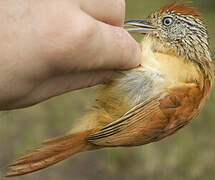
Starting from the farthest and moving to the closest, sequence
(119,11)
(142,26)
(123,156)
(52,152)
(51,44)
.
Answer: (123,156) → (142,26) → (52,152) → (119,11) → (51,44)

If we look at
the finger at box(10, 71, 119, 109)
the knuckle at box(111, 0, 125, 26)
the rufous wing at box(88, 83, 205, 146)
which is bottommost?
the rufous wing at box(88, 83, 205, 146)

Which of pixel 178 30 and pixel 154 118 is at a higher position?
pixel 178 30

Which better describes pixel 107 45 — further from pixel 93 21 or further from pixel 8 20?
pixel 8 20

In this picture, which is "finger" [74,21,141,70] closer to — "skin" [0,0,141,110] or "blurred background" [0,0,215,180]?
"skin" [0,0,141,110]

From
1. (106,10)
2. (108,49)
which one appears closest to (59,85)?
(108,49)

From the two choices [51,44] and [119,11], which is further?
[119,11]

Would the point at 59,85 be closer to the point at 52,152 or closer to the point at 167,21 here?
the point at 52,152

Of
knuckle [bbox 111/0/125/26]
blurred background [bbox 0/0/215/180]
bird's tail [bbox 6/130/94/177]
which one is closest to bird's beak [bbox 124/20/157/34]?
knuckle [bbox 111/0/125/26]
